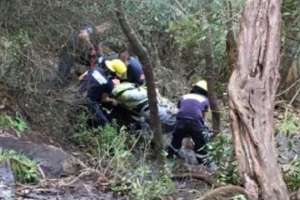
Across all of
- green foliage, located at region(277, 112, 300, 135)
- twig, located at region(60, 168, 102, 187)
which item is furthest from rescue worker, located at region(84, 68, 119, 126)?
green foliage, located at region(277, 112, 300, 135)

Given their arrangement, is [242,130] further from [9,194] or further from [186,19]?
[186,19]

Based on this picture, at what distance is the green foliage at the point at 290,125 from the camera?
22.1 ft

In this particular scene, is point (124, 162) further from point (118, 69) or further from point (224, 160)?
point (118, 69)

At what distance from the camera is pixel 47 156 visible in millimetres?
8328

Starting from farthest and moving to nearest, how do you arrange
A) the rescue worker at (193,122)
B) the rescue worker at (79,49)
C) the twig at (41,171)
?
the rescue worker at (193,122) → the rescue worker at (79,49) → the twig at (41,171)

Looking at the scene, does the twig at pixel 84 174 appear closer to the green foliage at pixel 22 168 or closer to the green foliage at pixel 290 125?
the green foliage at pixel 22 168

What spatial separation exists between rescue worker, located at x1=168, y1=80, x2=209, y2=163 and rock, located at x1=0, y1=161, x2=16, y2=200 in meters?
3.69

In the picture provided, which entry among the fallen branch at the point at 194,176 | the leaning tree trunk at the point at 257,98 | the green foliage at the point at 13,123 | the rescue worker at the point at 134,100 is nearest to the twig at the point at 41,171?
the green foliage at the point at 13,123

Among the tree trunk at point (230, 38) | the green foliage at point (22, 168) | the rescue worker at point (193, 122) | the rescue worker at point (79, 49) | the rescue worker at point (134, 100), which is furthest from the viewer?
the rescue worker at point (134, 100)

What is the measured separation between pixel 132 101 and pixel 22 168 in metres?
3.60

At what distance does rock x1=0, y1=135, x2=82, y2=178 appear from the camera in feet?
26.6

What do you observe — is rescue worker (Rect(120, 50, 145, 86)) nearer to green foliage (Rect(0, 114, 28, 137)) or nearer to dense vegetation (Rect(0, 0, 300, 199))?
dense vegetation (Rect(0, 0, 300, 199))

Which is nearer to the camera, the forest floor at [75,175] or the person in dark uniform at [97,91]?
the forest floor at [75,175]

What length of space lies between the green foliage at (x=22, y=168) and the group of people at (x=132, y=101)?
305cm
